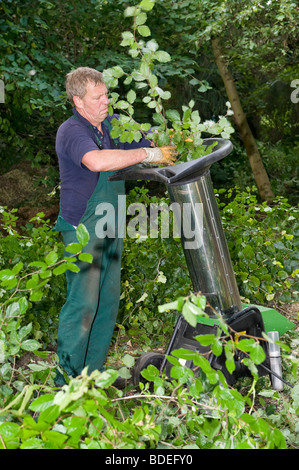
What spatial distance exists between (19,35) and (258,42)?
3.34m

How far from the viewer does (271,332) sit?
101 inches

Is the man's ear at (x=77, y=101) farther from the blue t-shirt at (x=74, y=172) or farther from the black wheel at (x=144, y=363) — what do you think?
the black wheel at (x=144, y=363)

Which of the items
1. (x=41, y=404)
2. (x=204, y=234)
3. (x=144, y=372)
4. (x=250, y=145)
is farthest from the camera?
(x=250, y=145)

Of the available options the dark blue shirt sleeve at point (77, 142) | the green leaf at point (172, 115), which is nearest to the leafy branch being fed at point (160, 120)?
the green leaf at point (172, 115)

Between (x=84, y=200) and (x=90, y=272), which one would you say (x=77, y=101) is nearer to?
(x=84, y=200)

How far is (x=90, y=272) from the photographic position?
286 centimetres

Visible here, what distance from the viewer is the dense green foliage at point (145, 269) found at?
4.93ft

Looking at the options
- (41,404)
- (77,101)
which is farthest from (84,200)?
(41,404)

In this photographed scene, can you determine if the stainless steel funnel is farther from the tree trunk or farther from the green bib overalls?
the tree trunk

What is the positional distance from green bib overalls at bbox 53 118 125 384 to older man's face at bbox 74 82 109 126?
6.2 inches

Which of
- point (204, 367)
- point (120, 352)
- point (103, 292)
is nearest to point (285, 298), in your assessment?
point (120, 352)

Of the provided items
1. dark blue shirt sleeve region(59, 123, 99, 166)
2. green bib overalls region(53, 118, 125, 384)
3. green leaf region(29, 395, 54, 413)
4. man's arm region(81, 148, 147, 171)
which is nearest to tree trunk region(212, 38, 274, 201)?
green bib overalls region(53, 118, 125, 384)

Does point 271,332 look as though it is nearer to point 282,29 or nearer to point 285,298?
point 285,298

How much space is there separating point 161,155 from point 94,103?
0.55 meters
